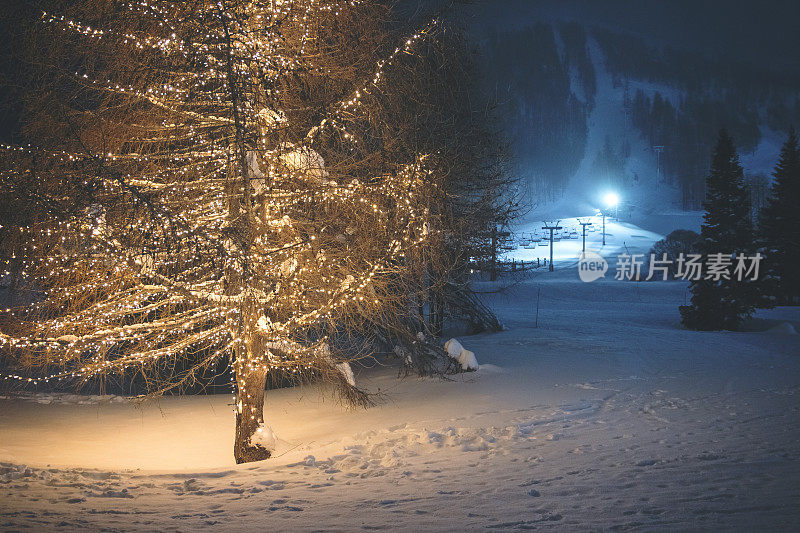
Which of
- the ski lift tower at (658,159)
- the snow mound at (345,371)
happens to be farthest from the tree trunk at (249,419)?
the ski lift tower at (658,159)

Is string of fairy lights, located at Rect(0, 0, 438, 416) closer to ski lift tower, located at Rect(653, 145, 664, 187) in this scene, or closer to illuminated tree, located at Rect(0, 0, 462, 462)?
illuminated tree, located at Rect(0, 0, 462, 462)

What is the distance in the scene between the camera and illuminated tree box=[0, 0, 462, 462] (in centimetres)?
774

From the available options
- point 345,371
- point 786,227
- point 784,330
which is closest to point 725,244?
point 784,330

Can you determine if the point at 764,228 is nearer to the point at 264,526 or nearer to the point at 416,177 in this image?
the point at 416,177

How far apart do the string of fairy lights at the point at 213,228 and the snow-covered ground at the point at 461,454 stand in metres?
1.68

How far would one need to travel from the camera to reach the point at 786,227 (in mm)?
34156

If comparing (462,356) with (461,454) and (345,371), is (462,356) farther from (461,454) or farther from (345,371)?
(461,454)

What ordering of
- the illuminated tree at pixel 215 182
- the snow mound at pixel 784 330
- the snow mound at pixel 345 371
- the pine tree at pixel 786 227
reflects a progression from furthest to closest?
the pine tree at pixel 786 227, the snow mound at pixel 784 330, the snow mound at pixel 345 371, the illuminated tree at pixel 215 182

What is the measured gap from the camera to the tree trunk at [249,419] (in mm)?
8984

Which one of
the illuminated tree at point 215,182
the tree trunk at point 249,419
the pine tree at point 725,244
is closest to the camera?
the illuminated tree at point 215,182

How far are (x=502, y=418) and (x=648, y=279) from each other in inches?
1594

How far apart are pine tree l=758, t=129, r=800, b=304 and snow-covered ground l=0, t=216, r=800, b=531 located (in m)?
19.5

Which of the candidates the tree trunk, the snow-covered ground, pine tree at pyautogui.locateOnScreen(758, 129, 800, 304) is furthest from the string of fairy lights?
pine tree at pyautogui.locateOnScreen(758, 129, 800, 304)

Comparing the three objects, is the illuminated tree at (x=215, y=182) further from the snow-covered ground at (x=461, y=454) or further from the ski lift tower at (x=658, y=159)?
the ski lift tower at (x=658, y=159)
